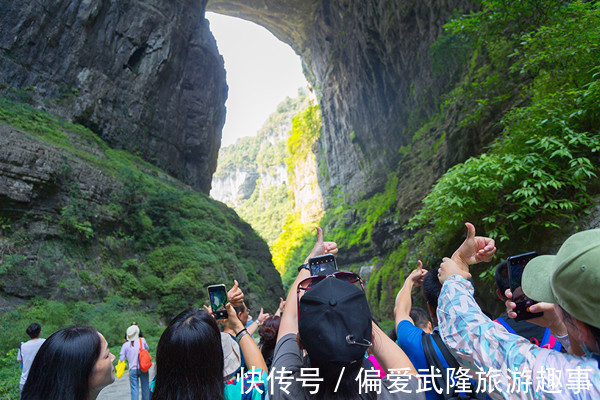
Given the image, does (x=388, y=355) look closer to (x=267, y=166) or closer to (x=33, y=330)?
(x=33, y=330)

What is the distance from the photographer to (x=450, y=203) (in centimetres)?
486

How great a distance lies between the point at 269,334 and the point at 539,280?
196cm

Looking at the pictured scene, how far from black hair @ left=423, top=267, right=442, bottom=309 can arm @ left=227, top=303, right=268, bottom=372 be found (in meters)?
A: 1.12

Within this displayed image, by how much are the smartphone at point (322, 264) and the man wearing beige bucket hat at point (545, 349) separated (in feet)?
1.60

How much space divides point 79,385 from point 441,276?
165 cm

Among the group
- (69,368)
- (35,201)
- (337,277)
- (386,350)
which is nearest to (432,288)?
(386,350)

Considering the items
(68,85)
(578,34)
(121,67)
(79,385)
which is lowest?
(79,385)

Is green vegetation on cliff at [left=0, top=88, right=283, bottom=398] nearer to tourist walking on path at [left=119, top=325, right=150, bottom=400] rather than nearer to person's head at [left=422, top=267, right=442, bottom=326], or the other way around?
tourist walking on path at [left=119, top=325, right=150, bottom=400]

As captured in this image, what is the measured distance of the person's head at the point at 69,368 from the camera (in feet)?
4.66

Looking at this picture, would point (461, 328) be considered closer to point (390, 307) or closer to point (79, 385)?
point (79, 385)

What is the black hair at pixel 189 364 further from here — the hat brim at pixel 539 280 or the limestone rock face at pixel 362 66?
the limestone rock face at pixel 362 66

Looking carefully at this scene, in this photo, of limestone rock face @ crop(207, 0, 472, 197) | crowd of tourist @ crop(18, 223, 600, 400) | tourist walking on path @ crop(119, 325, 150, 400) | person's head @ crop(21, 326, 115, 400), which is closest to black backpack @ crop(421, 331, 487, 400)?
crowd of tourist @ crop(18, 223, 600, 400)

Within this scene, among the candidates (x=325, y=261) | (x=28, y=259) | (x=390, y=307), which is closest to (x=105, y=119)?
(x=28, y=259)

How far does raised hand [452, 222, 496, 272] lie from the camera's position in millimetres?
1469
